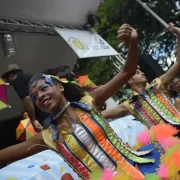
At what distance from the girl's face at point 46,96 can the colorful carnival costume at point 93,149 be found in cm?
12

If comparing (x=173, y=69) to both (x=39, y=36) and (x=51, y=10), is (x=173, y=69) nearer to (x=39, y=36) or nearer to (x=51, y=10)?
(x=51, y=10)

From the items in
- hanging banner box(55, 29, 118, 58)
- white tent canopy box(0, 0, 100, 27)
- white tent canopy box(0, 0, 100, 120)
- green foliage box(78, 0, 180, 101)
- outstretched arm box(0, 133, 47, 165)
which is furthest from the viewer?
green foliage box(78, 0, 180, 101)

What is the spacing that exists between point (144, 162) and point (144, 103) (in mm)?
1197

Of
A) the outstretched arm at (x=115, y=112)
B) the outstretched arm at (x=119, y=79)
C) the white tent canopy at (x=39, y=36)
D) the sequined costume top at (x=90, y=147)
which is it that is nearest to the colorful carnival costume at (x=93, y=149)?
the sequined costume top at (x=90, y=147)

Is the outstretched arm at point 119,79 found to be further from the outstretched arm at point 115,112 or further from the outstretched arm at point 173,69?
the outstretched arm at point 115,112

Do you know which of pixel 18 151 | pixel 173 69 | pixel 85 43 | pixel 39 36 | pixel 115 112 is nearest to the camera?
pixel 18 151

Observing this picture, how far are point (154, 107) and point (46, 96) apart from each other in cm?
140

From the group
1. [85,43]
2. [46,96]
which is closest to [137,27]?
[85,43]

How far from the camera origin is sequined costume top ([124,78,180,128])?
3.23 metres

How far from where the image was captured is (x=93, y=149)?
2131 millimetres

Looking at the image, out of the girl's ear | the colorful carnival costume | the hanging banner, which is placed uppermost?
the girl's ear

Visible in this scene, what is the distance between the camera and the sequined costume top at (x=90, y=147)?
2125 mm

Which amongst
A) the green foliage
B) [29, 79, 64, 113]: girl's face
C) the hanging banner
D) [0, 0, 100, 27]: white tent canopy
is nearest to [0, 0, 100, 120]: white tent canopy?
[0, 0, 100, 27]: white tent canopy

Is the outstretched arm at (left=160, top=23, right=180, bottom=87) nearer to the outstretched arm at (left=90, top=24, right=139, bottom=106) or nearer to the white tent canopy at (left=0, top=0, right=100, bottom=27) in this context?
the outstretched arm at (left=90, top=24, right=139, bottom=106)
